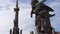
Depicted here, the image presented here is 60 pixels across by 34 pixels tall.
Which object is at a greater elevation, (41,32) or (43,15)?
(43,15)

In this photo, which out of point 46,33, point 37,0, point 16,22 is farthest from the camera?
point 16,22

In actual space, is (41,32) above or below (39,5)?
below

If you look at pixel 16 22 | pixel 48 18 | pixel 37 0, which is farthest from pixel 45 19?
pixel 16 22

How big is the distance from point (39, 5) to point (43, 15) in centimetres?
134

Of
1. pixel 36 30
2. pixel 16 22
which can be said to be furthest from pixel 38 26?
pixel 16 22

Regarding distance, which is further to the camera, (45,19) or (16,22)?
(16,22)

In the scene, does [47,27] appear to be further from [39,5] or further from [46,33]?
[39,5]

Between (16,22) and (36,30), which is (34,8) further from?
(16,22)

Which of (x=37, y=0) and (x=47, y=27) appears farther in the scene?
(x=37, y=0)

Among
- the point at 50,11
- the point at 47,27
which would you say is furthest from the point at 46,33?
the point at 50,11

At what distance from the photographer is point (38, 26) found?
27.6 m

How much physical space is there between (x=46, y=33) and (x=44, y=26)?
0.87 meters

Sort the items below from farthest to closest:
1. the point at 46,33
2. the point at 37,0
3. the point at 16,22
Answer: the point at 16,22, the point at 37,0, the point at 46,33

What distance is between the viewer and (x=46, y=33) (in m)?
26.8
